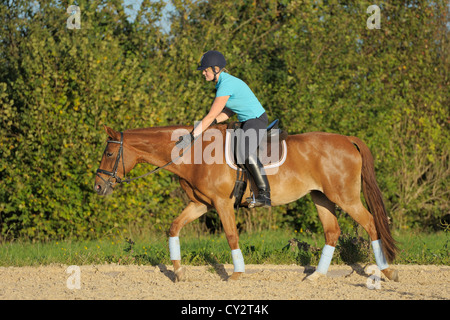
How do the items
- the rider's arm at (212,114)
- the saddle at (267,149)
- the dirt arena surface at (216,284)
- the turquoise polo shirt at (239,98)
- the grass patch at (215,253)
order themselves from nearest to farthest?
the dirt arena surface at (216,284) → the rider's arm at (212,114) → the turquoise polo shirt at (239,98) → the saddle at (267,149) → the grass patch at (215,253)

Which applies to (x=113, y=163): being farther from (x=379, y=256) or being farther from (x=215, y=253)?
(x=379, y=256)

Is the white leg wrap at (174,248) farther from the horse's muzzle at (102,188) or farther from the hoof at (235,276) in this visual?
A: the horse's muzzle at (102,188)

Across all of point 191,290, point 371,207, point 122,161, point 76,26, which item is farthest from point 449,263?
point 76,26

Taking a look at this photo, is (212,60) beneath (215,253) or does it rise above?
above

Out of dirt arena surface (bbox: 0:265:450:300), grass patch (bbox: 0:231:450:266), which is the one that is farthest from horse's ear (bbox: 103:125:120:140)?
grass patch (bbox: 0:231:450:266)

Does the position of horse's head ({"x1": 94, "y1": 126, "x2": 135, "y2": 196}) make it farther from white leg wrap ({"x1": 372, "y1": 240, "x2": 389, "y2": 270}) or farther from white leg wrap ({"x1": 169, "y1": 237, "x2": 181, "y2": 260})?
white leg wrap ({"x1": 372, "y1": 240, "x2": 389, "y2": 270})

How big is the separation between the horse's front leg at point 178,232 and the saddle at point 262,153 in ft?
1.56

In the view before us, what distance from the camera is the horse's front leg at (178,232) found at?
7129 mm

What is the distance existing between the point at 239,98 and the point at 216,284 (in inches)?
83.6

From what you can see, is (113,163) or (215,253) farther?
(215,253)

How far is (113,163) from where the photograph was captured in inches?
277

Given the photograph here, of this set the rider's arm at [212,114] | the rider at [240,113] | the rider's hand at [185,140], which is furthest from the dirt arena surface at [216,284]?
the rider's arm at [212,114]

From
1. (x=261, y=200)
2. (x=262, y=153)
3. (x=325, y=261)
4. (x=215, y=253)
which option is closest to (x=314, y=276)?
(x=325, y=261)

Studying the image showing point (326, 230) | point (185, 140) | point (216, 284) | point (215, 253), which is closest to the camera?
point (216, 284)
